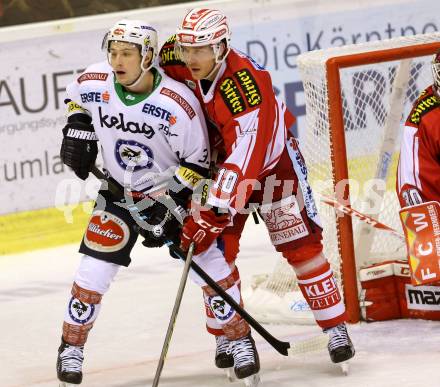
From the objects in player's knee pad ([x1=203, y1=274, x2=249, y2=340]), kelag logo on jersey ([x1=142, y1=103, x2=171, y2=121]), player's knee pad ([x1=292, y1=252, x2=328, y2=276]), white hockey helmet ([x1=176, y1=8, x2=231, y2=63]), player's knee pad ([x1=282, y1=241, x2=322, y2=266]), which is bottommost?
player's knee pad ([x1=203, y1=274, x2=249, y2=340])

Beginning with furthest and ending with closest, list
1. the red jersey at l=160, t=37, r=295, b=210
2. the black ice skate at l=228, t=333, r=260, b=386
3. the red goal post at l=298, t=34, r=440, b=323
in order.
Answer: the red goal post at l=298, t=34, r=440, b=323 → the black ice skate at l=228, t=333, r=260, b=386 → the red jersey at l=160, t=37, r=295, b=210

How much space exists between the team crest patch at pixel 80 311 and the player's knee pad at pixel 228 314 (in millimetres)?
372

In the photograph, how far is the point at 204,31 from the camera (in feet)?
14.1

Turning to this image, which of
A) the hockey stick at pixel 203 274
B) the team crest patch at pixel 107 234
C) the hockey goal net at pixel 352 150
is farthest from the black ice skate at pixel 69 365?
the hockey goal net at pixel 352 150

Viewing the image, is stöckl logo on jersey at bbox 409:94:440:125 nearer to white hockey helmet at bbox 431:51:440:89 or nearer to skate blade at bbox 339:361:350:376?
white hockey helmet at bbox 431:51:440:89

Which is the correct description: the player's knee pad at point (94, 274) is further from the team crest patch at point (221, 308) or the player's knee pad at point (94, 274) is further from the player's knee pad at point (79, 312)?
the team crest patch at point (221, 308)

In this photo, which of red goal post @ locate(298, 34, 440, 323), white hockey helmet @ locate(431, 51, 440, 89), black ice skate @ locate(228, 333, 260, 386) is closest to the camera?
black ice skate @ locate(228, 333, 260, 386)

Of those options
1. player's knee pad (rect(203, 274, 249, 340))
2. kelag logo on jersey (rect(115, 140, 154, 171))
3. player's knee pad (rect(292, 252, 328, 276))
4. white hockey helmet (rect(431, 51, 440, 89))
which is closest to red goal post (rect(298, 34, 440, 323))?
white hockey helmet (rect(431, 51, 440, 89))

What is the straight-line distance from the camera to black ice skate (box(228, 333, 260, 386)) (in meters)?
4.40

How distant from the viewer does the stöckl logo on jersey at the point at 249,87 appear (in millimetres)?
4297

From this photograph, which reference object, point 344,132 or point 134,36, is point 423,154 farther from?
point 134,36

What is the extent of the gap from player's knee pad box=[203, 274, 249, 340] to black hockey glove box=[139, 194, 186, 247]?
0.21m

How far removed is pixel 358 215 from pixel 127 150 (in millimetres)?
1225

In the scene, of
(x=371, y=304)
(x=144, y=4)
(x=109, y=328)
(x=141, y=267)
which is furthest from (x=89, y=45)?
(x=371, y=304)
